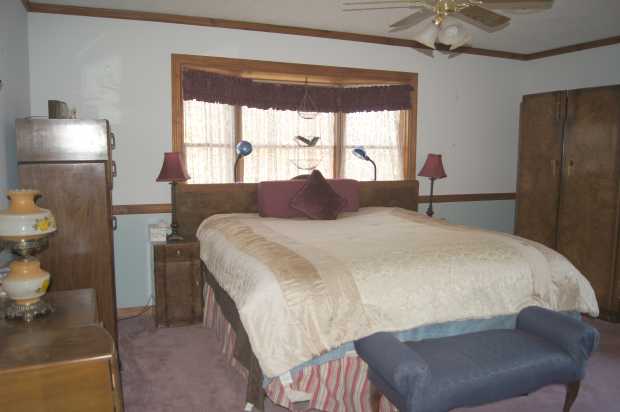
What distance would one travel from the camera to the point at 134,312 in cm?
397

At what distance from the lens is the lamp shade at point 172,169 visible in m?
3.62

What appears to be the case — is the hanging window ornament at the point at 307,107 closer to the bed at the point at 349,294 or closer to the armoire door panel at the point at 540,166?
the bed at the point at 349,294

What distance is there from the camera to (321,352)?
7.05 feet

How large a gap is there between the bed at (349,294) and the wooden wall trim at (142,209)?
104cm

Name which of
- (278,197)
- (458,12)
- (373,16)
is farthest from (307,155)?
(458,12)

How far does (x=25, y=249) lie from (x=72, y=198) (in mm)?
965

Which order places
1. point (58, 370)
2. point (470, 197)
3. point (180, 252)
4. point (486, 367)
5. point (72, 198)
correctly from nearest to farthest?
point (58, 370), point (486, 367), point (72, 198), point (180, 252), point (470, 197)

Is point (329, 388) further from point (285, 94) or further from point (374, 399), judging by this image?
point (285, 94)

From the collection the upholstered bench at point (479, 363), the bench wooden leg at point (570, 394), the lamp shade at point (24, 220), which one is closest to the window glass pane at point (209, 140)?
the lamp shade at point (24, 220)

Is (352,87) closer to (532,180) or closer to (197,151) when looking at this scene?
(197,151)

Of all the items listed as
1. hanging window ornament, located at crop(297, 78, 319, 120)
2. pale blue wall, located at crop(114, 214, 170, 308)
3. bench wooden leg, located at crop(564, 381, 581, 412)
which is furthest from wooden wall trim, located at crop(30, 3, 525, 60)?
bench wooden leg, located at crop(564, 381, 581, 412)

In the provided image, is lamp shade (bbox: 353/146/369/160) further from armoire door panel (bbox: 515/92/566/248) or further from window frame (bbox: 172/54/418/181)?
armoire door panel (bbox: 515/92/566/248)

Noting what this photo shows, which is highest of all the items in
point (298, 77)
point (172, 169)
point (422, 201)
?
point (298, 77)

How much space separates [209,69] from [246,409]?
2.90 meters
